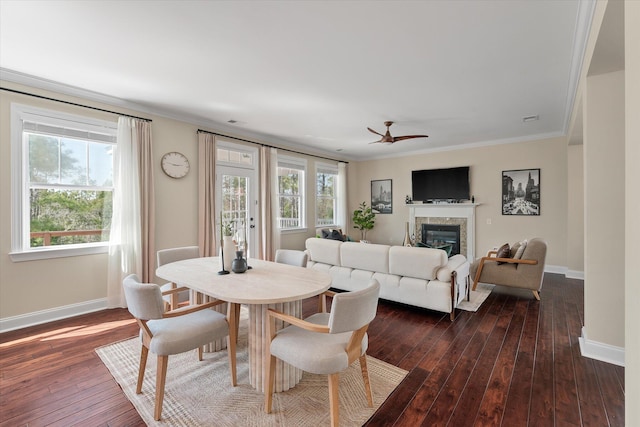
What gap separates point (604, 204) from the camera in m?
2.45

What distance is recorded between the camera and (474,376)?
7.34 feet

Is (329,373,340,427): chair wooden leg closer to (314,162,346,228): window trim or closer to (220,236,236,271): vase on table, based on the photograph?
(220,236,236,271): vase on table

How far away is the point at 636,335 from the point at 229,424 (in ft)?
6.63

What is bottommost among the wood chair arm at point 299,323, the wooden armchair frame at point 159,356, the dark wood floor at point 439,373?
the dark wood floor at point 439,373

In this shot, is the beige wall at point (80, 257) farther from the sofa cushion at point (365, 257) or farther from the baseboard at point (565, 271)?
the baseboard at point (565, 271)

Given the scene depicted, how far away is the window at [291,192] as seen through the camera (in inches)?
245

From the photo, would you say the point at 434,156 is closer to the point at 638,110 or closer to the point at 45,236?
the point at 638,110

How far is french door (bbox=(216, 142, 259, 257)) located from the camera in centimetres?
501

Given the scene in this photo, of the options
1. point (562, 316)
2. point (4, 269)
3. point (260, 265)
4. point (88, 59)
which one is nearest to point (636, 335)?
point (260, 265)

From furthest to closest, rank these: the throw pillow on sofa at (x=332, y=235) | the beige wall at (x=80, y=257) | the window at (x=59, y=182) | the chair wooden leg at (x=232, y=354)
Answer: the throw pillow on sofa at (x=332, y=235), the window at (x=59, y=182), the beige wall at (x=80, y=257), the chair wooden leg at (x=232, y=354)

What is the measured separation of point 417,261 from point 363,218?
4.33m

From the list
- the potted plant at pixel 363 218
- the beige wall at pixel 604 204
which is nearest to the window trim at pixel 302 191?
the potted plant at pixel 363 218

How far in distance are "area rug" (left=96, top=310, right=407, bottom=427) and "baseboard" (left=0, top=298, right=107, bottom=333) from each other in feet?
4.66

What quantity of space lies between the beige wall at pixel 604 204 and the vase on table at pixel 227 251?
10.4 ft
